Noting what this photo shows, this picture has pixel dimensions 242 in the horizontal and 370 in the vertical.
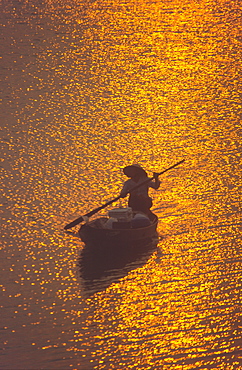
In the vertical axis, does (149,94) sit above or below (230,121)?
above

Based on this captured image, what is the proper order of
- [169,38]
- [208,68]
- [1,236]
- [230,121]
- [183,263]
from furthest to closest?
[169,38], [208,68], [230,121], [1,236], [183,263]

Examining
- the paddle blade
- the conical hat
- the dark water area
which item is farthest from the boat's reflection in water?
the conical hat

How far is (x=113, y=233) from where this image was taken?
20516 mm

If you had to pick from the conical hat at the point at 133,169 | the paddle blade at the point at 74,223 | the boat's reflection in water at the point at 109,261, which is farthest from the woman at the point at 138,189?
the paddle blade at the point at 74,223

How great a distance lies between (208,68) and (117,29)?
7251 mm

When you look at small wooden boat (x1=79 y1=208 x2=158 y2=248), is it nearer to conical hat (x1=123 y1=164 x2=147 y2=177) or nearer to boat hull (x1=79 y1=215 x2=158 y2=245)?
boat hull (x1=79 y1=215 x2=158 y2=245)

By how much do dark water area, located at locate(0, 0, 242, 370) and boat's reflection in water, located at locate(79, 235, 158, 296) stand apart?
4cm

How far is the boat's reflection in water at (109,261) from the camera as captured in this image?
19.6 metres

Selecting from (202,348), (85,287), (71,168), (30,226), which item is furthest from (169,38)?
(202,348)

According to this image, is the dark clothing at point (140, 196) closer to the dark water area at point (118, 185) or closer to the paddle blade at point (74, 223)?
the dark water area at point (118, 185)

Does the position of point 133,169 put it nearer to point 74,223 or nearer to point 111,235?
point 74,223

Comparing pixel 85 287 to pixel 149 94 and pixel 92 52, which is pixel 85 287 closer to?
pixel 149 94

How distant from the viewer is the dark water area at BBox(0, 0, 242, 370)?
56.6 feet

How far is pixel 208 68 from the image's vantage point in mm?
35375
